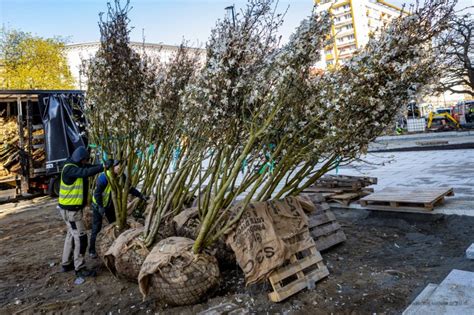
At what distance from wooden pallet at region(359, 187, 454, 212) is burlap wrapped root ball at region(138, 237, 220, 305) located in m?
3.85

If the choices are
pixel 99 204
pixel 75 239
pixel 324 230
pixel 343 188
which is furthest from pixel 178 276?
→ pixel 343 188

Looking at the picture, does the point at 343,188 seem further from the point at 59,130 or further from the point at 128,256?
the point at 59,130

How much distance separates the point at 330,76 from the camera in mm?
4078

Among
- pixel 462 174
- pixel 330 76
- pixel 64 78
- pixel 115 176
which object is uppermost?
pixel 64 78

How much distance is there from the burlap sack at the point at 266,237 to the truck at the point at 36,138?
8648 millimetres

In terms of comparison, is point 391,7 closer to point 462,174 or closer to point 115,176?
point 462,174

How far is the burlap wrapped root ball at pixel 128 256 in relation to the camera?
13.8 ft

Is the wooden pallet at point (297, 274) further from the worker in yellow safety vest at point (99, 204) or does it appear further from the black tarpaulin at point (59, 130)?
the black tarpaulin at point (59, 130)

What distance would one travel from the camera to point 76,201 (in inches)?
193

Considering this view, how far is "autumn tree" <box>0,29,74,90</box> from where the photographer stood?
21188 millimetres

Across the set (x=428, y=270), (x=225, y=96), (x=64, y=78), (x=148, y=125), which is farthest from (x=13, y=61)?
(x=428, y=270)

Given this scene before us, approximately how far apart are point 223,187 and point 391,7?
94.1 metres

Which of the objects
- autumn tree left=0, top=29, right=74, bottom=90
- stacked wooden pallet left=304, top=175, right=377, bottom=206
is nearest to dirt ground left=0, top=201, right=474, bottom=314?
stacked wooden pallet left=304, top=175, right=377, bottom=206

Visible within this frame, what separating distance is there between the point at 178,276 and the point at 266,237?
100 centimetres
